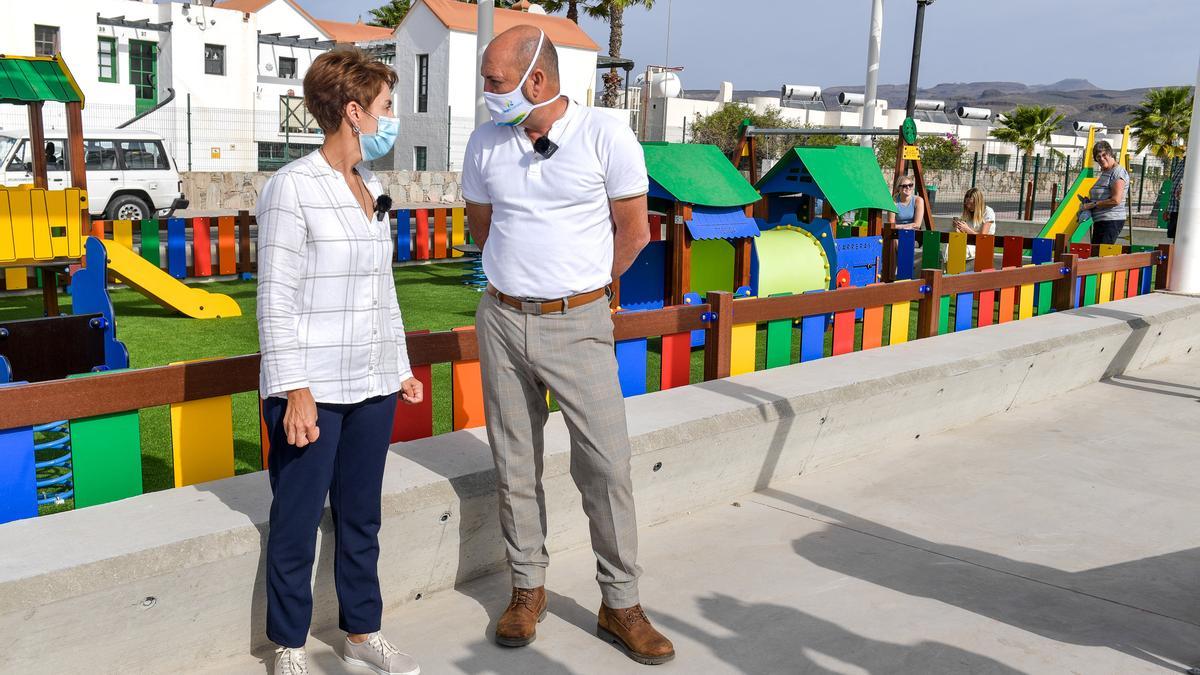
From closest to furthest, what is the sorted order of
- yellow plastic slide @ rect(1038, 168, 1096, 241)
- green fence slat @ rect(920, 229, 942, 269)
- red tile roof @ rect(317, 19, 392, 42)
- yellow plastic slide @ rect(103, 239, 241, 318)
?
yellow plastic slide @ rect(103, 239, 241, 318), green fence slat @ rect(920, 229, 942, 269), yellow plastic slide @ rect(1038, 168, 1096, 241), red tile roof @ rect(317, 19, 392, 42)

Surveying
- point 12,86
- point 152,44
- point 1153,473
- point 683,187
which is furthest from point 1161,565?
point 152,44

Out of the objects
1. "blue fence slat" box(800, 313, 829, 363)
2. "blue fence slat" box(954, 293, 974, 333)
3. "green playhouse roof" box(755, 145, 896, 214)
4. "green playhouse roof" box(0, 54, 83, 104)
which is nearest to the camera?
"blue fence slat" box(800, 313, 829, 363)

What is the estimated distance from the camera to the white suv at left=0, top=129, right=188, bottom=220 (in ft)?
70.1

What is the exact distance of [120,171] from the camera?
21.8 m

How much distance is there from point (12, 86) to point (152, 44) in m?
30.7

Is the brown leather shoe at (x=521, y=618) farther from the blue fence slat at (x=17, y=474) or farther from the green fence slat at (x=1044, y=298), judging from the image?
the green fence slat at (x=1044, y=298)

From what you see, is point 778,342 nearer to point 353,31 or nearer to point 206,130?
point 206,130

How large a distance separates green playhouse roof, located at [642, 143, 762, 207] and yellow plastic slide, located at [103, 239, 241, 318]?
4.29m

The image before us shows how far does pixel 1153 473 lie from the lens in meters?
5.93

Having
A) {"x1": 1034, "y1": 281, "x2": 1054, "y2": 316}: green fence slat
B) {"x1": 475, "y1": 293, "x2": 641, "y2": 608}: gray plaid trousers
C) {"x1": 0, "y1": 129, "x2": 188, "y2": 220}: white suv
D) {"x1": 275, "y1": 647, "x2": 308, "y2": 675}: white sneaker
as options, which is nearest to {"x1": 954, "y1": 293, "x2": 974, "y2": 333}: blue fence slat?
{"x1": 1034, "y1": 281, "x2": 1054, "y2": 316}: green fence slat

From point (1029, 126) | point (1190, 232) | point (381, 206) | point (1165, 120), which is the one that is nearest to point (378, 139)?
point (381, 206)

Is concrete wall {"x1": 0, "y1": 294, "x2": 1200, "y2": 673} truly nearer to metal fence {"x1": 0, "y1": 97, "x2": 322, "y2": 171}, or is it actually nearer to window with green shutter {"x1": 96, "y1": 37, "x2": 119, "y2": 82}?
metal fence {"x1": 0, "y1": 97, "x2": 322, "y2": 171}

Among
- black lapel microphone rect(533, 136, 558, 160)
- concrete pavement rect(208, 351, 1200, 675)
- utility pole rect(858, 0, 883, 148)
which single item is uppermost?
utility pole rect(858, 0, 883, 148)

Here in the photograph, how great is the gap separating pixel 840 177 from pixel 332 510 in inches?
324
